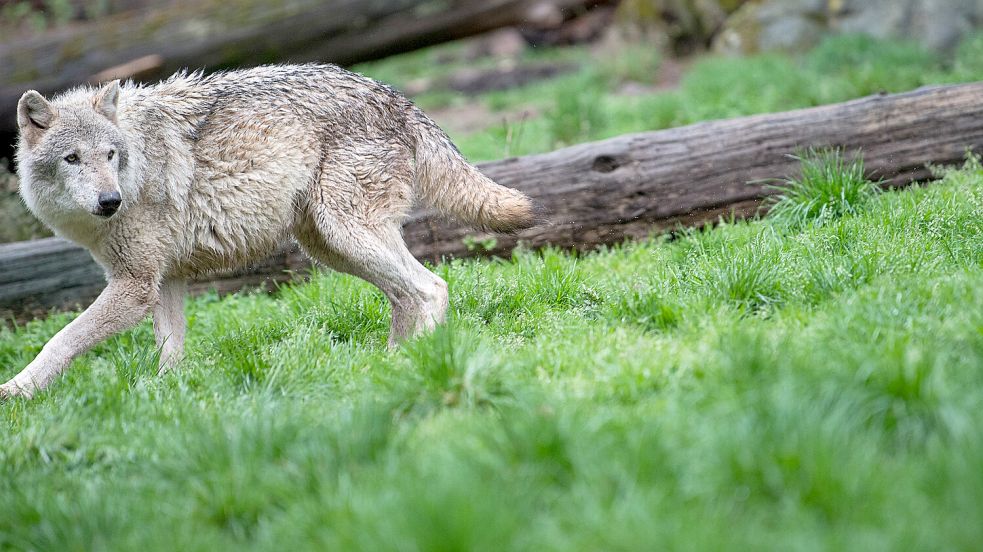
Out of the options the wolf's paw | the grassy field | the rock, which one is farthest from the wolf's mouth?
the rock

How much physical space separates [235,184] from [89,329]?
123 centimetres

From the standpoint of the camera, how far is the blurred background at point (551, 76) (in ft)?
31.9

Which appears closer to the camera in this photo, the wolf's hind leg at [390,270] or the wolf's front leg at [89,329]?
the wolf's front leg at [89,329]

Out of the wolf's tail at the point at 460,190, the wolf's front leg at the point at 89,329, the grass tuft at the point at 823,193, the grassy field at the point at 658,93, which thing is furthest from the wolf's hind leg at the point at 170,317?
the grass tuft at the point at 823,193

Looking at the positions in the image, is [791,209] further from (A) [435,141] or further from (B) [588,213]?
(A) [435,141]

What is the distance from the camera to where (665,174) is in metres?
6.68

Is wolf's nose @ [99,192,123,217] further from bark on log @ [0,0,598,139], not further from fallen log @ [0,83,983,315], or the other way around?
bark on log @ [0,0,598,139]

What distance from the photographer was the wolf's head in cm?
486

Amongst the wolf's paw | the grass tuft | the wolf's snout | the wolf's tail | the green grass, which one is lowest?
the wolf's paw

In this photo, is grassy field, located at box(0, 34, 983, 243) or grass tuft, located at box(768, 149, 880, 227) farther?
grassy field, located at box(0, 34, 983, 243)

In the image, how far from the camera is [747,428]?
2.90m

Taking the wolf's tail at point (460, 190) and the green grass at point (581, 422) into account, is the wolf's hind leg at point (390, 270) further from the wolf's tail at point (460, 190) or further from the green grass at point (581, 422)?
the wolf's tail at point (460, 190)

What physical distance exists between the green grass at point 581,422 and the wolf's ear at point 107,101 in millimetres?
1498

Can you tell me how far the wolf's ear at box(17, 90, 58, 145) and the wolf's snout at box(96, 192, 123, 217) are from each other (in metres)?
0.73
